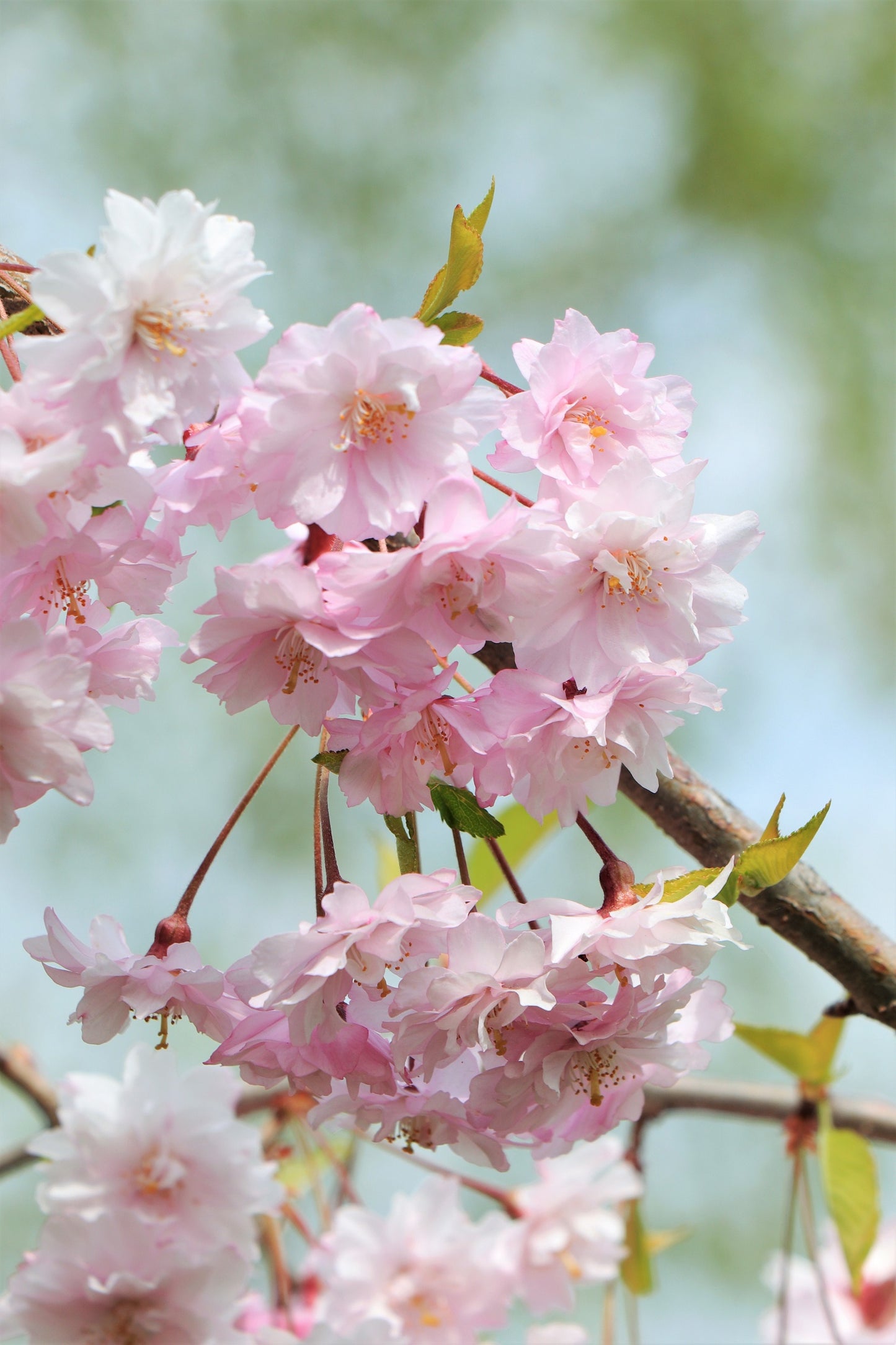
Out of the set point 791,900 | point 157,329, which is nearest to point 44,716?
point 157,329

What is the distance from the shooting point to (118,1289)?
2.32 feet

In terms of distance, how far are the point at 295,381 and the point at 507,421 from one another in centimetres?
15

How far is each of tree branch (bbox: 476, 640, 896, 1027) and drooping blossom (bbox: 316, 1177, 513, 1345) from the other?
0.53 meters

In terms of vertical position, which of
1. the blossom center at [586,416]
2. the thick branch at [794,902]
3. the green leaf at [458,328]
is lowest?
the thick branch at [794,902]

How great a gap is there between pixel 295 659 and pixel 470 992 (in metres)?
0.25

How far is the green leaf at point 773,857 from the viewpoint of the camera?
2.40 ft

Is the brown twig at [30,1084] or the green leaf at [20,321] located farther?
the brown twig at [30,1084]

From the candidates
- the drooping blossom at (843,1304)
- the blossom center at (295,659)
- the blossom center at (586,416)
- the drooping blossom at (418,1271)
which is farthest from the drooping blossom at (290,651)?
the drooping blossom at (843,1304)

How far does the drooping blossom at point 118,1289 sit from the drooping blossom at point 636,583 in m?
0.44

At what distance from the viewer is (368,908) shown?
2.39ft

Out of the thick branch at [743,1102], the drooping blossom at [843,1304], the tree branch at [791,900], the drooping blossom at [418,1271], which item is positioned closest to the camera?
the tree branch at [791,900]

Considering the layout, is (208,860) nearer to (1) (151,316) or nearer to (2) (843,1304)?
(1) (151,316)

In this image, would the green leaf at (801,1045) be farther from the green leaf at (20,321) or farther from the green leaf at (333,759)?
the green leaf at (20,321)

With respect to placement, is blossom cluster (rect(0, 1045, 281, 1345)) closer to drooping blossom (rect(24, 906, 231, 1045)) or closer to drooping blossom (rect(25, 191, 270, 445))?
drooping blossom (rect(24, 906, 231, 1045))
